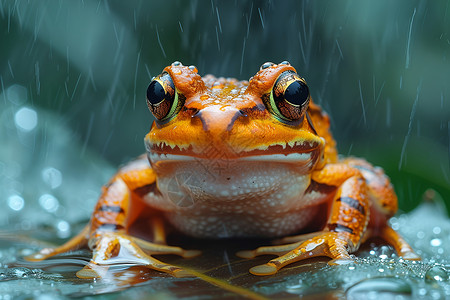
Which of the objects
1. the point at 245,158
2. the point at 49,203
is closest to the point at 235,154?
the point at 245,158

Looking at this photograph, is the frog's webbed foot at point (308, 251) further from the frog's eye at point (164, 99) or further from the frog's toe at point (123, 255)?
the frog's eye at point (164, 99)

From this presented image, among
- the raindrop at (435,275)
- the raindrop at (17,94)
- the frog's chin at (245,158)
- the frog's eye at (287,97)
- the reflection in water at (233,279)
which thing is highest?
the raindrop at (17,94)

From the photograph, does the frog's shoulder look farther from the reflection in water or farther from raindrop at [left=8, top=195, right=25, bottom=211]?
raindrop at [left=8, top=195, right=25, bottom=211]

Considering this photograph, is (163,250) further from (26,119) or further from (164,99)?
(26,119)

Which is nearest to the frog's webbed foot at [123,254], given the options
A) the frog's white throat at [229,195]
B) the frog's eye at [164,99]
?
the frog's white throat at [229,195]

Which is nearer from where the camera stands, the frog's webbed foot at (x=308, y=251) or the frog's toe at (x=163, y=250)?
the frog's webbed foot at (x=308, y=251)

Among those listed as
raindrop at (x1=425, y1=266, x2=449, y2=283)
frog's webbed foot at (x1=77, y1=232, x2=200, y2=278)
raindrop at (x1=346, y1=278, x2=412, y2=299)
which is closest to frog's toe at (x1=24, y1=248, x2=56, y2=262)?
frog's webbed foot at (x1=77, y1=232, x2=200, y2=278)

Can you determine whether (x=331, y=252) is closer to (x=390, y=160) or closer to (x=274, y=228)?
(x=274, y=228)
